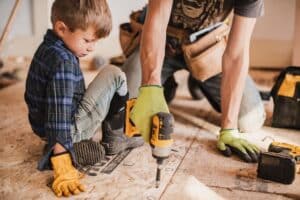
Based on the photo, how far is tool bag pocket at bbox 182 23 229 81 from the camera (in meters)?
1.92

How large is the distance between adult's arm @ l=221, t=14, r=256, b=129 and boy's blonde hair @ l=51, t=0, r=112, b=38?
0.59 m

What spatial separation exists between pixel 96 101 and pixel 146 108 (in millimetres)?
320

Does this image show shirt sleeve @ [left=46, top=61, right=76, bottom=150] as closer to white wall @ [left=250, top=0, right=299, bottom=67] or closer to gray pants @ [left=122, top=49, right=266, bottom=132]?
gray pants @ [left=122, top=49, right=266, bottom=132]

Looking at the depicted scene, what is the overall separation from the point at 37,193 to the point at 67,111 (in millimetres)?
277

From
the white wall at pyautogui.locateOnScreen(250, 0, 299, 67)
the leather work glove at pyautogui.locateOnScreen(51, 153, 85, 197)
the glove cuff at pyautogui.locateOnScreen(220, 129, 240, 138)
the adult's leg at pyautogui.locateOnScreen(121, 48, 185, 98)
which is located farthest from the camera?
the white wall at pyautogui.locateOnScreen(250, 0, 299, 67)

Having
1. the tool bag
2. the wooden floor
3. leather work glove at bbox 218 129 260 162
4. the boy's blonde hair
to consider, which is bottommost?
the wooden floor

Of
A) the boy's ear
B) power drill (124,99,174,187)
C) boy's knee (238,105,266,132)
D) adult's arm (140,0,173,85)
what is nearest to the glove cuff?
boy's knee (238,105,266,132)

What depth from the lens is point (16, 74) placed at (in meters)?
2.73

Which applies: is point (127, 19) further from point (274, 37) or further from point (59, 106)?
point (274, 37)

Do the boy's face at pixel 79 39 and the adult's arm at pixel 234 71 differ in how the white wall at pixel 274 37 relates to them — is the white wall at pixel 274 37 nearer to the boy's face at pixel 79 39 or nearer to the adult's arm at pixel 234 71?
the adult's arm at pixel 234 71

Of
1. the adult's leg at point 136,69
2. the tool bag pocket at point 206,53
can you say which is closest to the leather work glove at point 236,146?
the tool bag pocket at point 206,53

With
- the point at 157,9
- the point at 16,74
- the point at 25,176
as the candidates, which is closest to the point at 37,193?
the point at 25,176

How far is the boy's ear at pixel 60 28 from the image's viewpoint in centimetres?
139

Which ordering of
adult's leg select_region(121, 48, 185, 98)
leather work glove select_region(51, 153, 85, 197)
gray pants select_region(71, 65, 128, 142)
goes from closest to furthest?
1. leather work glove select_region(51, 153, 85, 197)
2. gray pants select_region(71, 65, 128, 142)
3. adult's leg select_region(121, 48, 185, 98)
